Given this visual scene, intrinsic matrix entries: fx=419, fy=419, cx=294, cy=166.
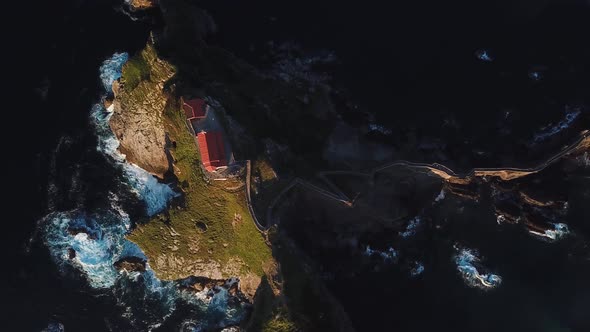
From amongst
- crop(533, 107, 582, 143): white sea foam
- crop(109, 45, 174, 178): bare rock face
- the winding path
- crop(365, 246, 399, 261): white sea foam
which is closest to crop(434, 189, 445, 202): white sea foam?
the winding path

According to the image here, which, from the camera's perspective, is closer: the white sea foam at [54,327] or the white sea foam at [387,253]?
the white sea foam at [387,253]

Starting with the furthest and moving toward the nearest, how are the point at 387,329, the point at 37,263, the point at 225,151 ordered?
1. the point at 37,263
2. the point at 387,329
3. the point at 225,151

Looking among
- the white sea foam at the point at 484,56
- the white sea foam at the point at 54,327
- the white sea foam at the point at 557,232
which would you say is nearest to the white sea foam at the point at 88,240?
the white sea foam at the point at 54,327

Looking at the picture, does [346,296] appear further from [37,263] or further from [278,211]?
[37,263]

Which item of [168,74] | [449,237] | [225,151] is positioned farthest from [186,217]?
[449,237]

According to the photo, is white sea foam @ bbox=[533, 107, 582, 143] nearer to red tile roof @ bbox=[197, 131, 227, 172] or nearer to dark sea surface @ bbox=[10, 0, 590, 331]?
dark sea surface @ bbox=[10, 0, 590, 331]

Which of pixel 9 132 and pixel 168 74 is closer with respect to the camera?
pixel 168 74

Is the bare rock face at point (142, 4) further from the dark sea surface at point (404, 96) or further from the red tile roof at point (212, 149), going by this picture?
the red tile roof at point (212, 149)
